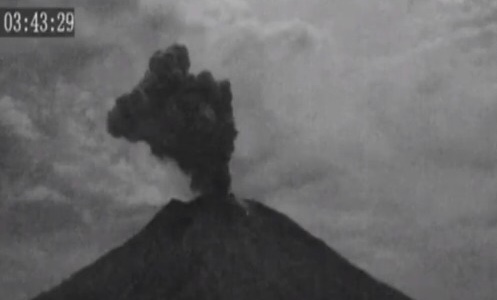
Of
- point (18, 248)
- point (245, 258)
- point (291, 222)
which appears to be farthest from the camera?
point (245, 258)

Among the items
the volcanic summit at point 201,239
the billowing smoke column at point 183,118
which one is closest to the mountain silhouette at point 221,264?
the volcanic summit at point 201,239

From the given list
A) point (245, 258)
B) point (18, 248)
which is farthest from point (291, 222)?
point (245, 258)

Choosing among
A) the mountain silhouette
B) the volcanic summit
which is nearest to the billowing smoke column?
the volcanic summit

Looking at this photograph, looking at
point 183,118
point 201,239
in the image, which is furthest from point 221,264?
point 183,118

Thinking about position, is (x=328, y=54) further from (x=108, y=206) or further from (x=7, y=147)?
(x=7, y=147)

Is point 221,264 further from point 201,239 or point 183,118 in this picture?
point 183,118

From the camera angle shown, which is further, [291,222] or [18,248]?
[291,222]
